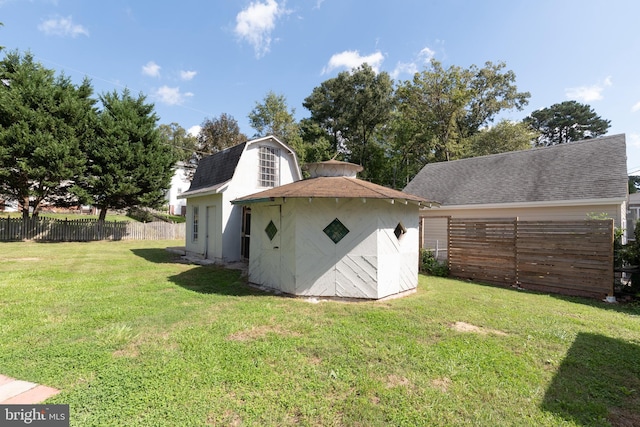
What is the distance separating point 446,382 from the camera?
124 inches

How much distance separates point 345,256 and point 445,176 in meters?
11.9

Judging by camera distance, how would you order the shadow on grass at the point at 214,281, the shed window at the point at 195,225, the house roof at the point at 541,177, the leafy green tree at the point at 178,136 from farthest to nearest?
the leafy green tree at the point at 178,136
the shed window at the point at 195,225
the house roof at the point at 541,177
the shadow on grass at the point at 214,281

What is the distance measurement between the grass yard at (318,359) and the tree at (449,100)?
22.4 meters

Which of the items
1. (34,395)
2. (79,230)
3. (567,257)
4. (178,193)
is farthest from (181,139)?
(567,257)

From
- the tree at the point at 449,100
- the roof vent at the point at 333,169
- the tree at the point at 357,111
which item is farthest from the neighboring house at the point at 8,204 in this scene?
the tree at the point at 449,100

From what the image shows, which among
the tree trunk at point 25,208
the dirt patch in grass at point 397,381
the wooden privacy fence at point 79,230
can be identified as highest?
the tree trunk at point 25,208

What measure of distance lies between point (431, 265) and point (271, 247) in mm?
6180

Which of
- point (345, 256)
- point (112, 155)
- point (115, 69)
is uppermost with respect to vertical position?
point (115, 69)

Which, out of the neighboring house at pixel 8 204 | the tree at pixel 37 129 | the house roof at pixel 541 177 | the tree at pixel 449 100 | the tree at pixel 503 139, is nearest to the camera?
the house roof at pixel 541 177

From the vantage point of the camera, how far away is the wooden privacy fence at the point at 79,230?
54.2ft

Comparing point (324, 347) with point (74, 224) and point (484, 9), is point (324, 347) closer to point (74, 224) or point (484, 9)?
point (484, 9)

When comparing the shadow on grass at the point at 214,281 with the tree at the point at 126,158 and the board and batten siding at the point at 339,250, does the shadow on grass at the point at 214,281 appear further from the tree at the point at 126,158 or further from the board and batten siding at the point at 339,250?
the tree at the point at 126,158

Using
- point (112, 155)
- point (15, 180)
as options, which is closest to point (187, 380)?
point (112, 155)

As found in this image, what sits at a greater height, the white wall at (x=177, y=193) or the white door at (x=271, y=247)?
the white wall at (x=177, y=193)
